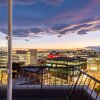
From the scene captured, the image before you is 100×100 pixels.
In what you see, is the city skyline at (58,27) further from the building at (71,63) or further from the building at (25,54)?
the building at (71,63)

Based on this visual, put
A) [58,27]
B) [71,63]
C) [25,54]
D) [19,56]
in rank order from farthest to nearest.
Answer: [25,54], [58,27], [71,63], [19,56]

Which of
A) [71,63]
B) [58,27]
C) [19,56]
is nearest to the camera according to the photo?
[19,56]

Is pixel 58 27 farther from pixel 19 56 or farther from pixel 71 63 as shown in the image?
pixel 19 56

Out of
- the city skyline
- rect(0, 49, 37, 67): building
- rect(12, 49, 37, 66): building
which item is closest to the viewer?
rect(0, 49, 37, 67): building

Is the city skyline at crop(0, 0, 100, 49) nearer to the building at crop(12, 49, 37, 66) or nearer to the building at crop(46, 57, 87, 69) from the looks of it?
the building at crop(12, 49, 37, 66)

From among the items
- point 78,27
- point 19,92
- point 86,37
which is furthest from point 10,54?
point 86,37

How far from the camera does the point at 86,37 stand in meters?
32.9

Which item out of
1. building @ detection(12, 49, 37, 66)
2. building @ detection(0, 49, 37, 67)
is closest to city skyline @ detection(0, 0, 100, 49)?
building @ detection(12, 49, 37, 66)

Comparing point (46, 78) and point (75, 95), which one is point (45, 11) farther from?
point (75, 95)

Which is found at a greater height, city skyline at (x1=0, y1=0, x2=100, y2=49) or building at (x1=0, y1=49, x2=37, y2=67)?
city skyline at (x1=0, y1=0, x2=100, y2=49)

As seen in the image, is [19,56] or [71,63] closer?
[19,56]

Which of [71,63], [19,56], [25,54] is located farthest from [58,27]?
[25,54]

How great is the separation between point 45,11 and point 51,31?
27.3ft

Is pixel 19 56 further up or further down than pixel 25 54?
further up
